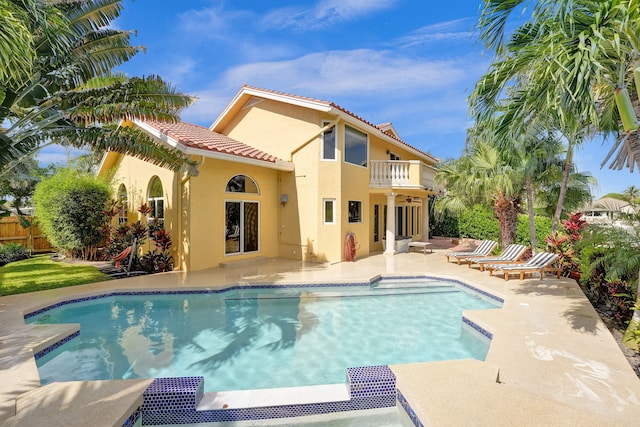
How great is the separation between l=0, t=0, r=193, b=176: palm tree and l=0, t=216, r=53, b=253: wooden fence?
11922mm

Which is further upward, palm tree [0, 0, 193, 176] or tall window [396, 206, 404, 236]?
palm tree [0, 0, 193, 176]

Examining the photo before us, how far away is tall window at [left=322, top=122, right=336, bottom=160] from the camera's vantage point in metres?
17.4

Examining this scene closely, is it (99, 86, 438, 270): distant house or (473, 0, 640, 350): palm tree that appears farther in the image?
(99, 86, 438, 270): distant house

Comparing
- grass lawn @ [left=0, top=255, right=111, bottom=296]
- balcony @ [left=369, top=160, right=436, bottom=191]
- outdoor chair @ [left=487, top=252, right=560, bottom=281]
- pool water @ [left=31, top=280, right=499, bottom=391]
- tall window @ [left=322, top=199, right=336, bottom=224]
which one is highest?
balcony @ [left=369, top=160, right=436, bottom=191]

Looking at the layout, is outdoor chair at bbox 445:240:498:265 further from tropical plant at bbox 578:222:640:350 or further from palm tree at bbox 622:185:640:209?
palm tree at bbox 622:185:640:209

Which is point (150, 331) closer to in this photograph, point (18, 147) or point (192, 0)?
point (18, 147)

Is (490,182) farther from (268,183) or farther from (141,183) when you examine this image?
(141,183)

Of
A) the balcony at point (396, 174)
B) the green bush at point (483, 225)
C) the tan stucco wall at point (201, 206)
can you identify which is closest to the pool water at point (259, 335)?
the tan stucco wall at point (201, 206)

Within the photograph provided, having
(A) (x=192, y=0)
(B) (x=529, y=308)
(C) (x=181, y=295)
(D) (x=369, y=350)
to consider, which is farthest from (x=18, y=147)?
(B) (x=529, y=308)

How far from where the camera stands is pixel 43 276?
1322 centimetres

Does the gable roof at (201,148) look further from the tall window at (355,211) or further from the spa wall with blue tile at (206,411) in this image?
the spa wall with blue tile at (206,411)

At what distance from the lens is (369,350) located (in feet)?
24.8

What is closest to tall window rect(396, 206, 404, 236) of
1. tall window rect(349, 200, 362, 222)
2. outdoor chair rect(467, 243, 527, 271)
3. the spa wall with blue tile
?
tall window rect(349, 200, 362, 222)

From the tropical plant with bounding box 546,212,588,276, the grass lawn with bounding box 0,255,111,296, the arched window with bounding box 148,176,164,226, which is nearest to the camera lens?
the grass lawn with bounding box 0,255,111,296
